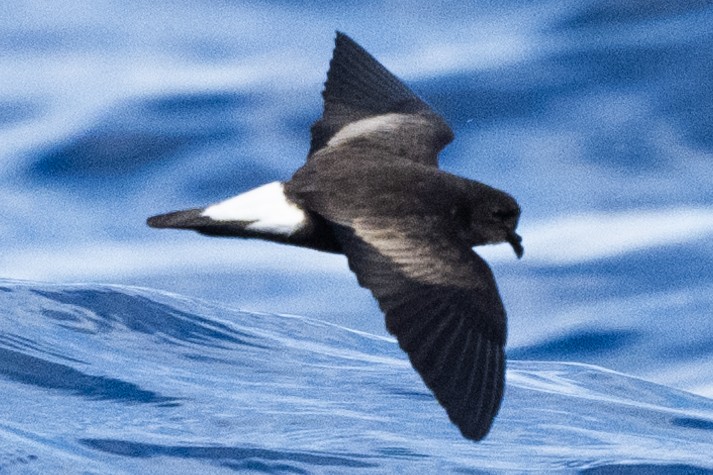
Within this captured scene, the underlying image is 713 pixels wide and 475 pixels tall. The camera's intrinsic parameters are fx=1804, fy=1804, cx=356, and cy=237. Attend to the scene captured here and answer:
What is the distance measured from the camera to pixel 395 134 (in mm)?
5895

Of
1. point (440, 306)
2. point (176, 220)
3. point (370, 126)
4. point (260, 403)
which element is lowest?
point (260, 403)

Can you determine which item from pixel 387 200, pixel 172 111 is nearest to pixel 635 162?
pixel 172 111

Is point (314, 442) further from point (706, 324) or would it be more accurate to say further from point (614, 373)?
point (706, 324)

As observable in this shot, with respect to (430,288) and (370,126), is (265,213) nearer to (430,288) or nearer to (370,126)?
(430,288)

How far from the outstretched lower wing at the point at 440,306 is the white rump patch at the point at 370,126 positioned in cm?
91

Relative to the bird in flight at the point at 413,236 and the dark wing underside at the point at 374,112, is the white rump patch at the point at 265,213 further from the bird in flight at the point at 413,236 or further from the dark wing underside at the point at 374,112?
the dark wing underside at the point at 374,112

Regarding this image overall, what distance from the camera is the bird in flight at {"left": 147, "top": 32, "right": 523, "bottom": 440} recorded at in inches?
180

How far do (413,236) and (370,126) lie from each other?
1.12 meters

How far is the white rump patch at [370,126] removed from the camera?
582cm

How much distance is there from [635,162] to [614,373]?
179 centimetres

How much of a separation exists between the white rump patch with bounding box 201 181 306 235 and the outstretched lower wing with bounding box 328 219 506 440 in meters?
0.22

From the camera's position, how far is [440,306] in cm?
476

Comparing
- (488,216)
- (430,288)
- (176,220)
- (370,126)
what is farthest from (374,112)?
(430,288)

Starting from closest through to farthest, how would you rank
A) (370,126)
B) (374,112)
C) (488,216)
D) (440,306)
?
(440,306), (488,216), (370,126), (374,112)
